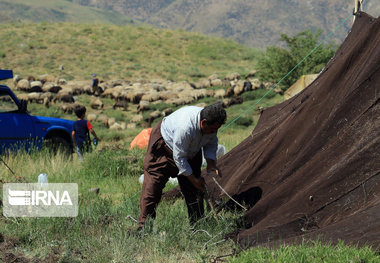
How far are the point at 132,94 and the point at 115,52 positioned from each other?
1573cm

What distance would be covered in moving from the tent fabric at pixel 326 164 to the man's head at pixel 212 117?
3.62ft

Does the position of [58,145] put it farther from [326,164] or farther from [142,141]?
[326,164]

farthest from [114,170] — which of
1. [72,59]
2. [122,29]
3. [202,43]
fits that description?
[122,29]

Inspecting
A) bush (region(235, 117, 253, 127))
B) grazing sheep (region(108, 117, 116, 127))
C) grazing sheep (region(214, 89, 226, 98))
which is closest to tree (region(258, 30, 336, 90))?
grazing sheep (region(214, 89, 226, 98))

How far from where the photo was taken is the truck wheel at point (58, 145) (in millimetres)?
8758

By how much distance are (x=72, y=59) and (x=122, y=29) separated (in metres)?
11.8

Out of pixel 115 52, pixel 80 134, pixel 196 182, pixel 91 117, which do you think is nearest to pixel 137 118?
pixel 91 117

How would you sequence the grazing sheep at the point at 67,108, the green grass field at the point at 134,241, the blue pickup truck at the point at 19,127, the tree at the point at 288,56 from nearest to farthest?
1. the green grass field at the point at 134,241
2. the blue pickup truck at the point at 19,127
3. the tree at the point at 288,56
4. the grazing sheep at the point at 67,108

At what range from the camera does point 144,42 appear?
41.1 m

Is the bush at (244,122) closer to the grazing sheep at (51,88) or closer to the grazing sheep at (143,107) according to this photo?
the grazing sheep at (143,107)

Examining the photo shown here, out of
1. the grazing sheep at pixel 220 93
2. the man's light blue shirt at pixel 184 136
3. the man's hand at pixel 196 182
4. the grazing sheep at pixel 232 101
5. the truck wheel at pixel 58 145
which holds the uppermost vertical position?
the man's light blue shirt at pixel 184 136

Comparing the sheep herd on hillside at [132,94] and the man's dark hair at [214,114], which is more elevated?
the man's dark hair at [214,114]

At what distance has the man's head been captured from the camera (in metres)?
3.98

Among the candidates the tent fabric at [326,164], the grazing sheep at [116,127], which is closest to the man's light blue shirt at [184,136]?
the tent fabric at [326,164]
